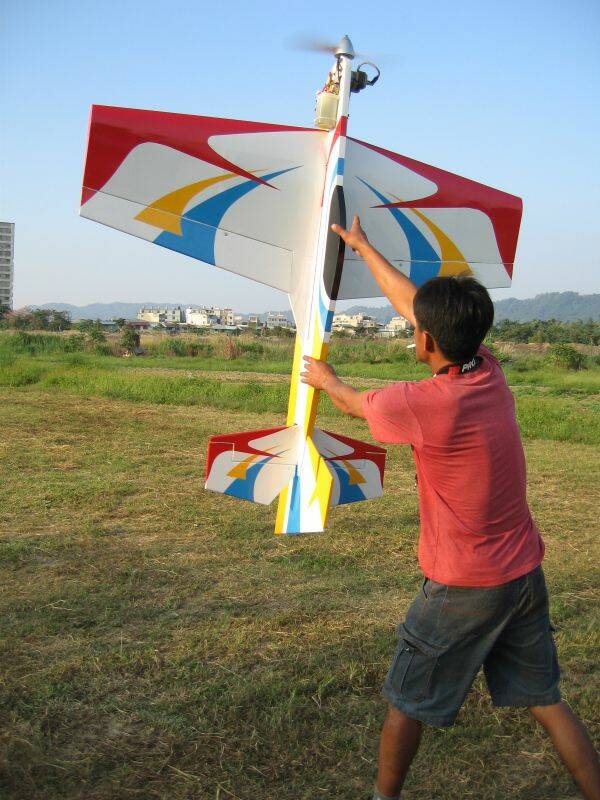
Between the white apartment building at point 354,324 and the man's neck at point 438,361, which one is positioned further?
the white apartment building at point 354,324

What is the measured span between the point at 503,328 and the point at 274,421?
45.6 m

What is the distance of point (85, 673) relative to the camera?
378cm

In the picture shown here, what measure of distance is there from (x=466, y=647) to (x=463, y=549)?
0.33 metres

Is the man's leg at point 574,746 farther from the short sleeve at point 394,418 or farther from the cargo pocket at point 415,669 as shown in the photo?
the short sleeve at point 394,418

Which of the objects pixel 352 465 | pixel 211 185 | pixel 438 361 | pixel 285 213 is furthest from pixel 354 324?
pixel 438 361

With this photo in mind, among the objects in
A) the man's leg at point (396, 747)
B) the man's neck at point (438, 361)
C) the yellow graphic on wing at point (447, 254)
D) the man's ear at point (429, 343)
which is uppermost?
the yellow graphic on wing at point (447, 254)

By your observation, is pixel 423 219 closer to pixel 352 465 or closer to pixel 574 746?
pixel 352 465

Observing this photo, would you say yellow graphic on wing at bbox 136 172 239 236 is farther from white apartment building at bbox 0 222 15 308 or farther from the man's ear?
white apartment building at bbox 0 222 15 308

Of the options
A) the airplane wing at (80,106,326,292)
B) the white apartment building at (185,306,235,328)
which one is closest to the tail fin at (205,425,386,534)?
the airplane wing at (80,106,326,292)

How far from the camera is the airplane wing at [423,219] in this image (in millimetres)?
4727

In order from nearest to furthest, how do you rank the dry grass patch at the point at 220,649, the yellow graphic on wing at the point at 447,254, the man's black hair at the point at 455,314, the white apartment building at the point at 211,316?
the man's black hair at the point at 455,314, the dry grass patch at the point at 220,649, the yellow graphic on wing at the point at 447,254, the white apartment building at the point at 211,316

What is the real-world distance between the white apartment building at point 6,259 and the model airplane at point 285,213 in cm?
7657

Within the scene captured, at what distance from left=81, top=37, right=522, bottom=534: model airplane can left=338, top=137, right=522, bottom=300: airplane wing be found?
0.03 ft

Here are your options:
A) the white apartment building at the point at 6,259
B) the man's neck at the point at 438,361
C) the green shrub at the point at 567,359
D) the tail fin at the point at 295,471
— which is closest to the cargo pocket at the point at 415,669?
the man's neck at the point at 438,361
